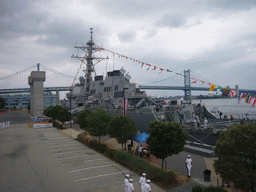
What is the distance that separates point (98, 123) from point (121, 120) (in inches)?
128

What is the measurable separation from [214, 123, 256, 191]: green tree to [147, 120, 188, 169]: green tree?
10.0 ft

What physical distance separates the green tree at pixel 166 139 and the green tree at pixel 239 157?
10.0 ft

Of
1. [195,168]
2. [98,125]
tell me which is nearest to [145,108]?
[98,125]

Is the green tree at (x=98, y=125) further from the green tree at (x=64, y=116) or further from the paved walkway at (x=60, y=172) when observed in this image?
the green tree at (x=64, y=116)

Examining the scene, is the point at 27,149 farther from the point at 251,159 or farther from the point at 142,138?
the point at 251,159

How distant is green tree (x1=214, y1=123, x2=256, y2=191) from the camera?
209 inches

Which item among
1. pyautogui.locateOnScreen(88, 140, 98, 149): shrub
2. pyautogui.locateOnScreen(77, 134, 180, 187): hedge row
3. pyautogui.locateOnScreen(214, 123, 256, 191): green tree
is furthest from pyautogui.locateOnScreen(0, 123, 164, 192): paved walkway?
pyautogui.locateOnScreen(214, 123, 256, 191): green tree

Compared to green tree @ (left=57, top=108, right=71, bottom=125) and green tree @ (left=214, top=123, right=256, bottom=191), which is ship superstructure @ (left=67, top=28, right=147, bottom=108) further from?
green tree @ (left=214, top=123, right=256, bottom=191)

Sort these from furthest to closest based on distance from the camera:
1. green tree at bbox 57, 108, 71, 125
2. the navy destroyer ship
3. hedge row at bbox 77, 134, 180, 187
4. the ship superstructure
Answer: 1. green tree at bbox 57, 108, 71, 125
2. the ship superstructure
3. the navy destroyer ship
4. hedge row at bbox 77, 134, 180, 187

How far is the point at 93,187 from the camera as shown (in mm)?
7871

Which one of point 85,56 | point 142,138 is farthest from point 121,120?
point 85,56

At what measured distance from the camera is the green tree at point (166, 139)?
8.94m

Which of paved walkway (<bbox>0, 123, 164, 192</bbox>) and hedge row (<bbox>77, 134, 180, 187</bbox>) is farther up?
hedge row (<bbox>77, 134, 180, 187</bbox>)

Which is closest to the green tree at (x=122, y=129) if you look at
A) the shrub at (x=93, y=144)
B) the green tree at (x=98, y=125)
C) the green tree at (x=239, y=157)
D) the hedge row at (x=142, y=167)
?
the hedge row at (x=142, y=167)
